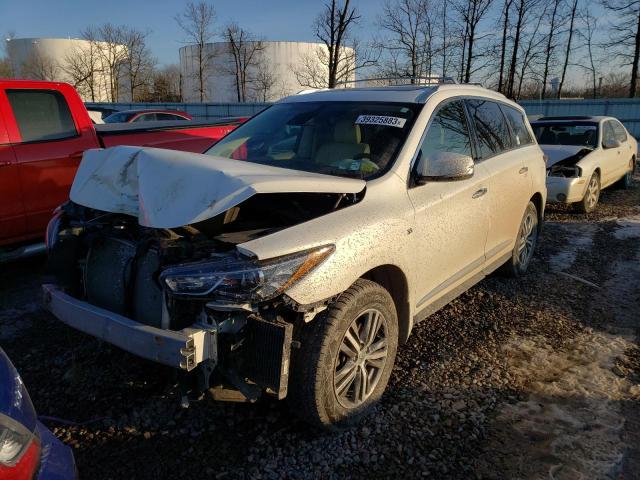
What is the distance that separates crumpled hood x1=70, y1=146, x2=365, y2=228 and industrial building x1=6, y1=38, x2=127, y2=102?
37597 mm

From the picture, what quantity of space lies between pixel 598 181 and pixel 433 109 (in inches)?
279

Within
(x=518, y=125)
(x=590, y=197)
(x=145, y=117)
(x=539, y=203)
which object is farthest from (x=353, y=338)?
(x=145, y=117)

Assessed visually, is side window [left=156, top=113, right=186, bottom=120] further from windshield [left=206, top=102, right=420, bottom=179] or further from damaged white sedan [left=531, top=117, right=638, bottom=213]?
windshield [left=206, top=102, right=420, bottom=179]

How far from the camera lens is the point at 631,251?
6422 millimetres

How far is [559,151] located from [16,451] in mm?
9435

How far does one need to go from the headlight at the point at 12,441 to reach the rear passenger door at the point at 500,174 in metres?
3.49

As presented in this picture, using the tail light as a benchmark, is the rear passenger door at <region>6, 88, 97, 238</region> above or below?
above

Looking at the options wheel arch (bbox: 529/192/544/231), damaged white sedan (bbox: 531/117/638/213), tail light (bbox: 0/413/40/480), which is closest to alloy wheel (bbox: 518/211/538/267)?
wheel arch (bbox: 529/192/544/231)

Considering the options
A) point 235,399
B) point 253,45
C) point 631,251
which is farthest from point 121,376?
point 253,45

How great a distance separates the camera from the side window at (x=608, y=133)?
974cm

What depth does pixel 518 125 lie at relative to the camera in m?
5.21

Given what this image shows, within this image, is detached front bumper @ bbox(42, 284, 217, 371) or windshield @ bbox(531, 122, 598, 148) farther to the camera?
windshield @ bbox(531, 122, 598, 148)

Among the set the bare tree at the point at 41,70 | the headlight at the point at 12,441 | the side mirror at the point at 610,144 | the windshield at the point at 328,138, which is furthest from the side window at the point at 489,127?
the bare tree at the point at 41,70

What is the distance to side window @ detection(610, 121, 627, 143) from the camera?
10508mm
